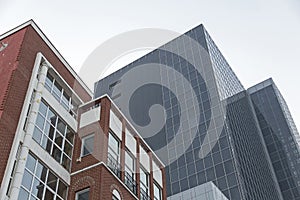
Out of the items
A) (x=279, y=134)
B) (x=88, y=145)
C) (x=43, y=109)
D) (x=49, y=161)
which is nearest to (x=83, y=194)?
(x=49, y=161)

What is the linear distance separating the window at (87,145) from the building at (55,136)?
64mm

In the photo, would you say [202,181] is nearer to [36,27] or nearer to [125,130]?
[125,130]

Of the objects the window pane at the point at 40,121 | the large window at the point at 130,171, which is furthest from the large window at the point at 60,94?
the large window at the point at 130,171

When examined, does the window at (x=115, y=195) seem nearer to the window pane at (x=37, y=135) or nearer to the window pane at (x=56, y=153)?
the window pane at (x=56, y=153)

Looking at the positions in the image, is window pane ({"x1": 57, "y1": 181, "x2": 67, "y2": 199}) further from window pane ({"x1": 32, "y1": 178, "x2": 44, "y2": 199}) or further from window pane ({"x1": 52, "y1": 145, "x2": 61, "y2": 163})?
window pane ({"x1": 32, "y1": 178, "x2": 44, "y2": 199})

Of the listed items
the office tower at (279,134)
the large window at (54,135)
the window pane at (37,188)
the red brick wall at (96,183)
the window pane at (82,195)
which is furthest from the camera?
the office tower at (279,134)

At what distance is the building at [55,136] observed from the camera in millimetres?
24652

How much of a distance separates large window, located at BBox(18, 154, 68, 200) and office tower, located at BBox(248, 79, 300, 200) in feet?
289

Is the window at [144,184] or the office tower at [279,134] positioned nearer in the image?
the window at [144,184]

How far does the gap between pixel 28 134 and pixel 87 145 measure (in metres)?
5.15

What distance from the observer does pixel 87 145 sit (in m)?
29.8

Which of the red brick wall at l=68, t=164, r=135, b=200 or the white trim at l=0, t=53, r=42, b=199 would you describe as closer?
the white trim at l=0, t=53, r=42, b=199

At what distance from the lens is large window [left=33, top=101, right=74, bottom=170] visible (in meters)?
27.1

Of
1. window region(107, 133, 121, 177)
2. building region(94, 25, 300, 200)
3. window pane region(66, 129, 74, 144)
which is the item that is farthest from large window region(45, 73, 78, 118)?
building region(94, 25, 300, 200)
